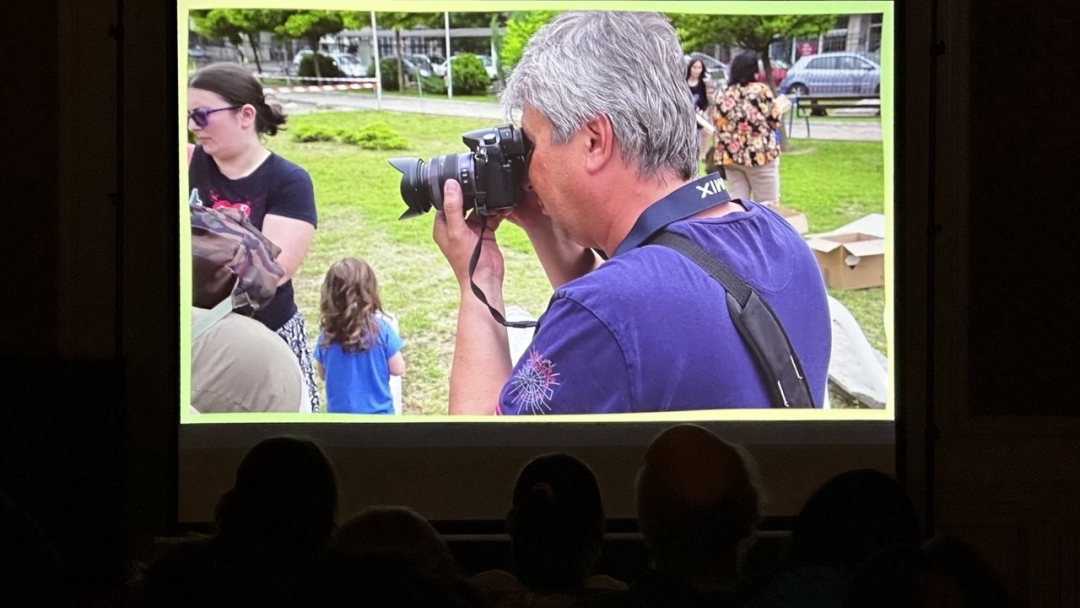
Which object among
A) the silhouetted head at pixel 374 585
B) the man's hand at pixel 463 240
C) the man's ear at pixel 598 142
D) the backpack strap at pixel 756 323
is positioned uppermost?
the man's ear at pixel 598 142

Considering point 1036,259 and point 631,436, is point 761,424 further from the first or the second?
point 1036,259

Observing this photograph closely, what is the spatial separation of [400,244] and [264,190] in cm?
41

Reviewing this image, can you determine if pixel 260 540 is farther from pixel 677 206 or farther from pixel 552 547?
pixel 677 206

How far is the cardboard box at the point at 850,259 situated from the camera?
9.62 feet

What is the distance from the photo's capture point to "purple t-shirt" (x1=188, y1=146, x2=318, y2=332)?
9.48ft

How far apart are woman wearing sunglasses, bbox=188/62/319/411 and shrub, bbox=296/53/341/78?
0.41ft

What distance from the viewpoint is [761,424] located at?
2.93 m

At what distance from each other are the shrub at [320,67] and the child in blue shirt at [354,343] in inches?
20.9

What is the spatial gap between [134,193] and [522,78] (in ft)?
3.78

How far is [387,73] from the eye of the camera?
9.59ft

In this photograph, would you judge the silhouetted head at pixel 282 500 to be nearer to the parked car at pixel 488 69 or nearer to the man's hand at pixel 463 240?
the man's hand at pixel 463 240

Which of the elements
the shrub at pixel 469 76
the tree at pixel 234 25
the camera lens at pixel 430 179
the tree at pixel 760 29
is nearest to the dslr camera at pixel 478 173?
the camera lens at pixel 430 179

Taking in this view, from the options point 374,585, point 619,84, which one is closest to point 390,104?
point 619,84

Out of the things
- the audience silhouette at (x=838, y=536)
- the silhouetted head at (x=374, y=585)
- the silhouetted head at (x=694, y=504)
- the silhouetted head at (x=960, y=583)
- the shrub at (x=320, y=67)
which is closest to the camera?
the silhouetted head at (x=374, y=585)
